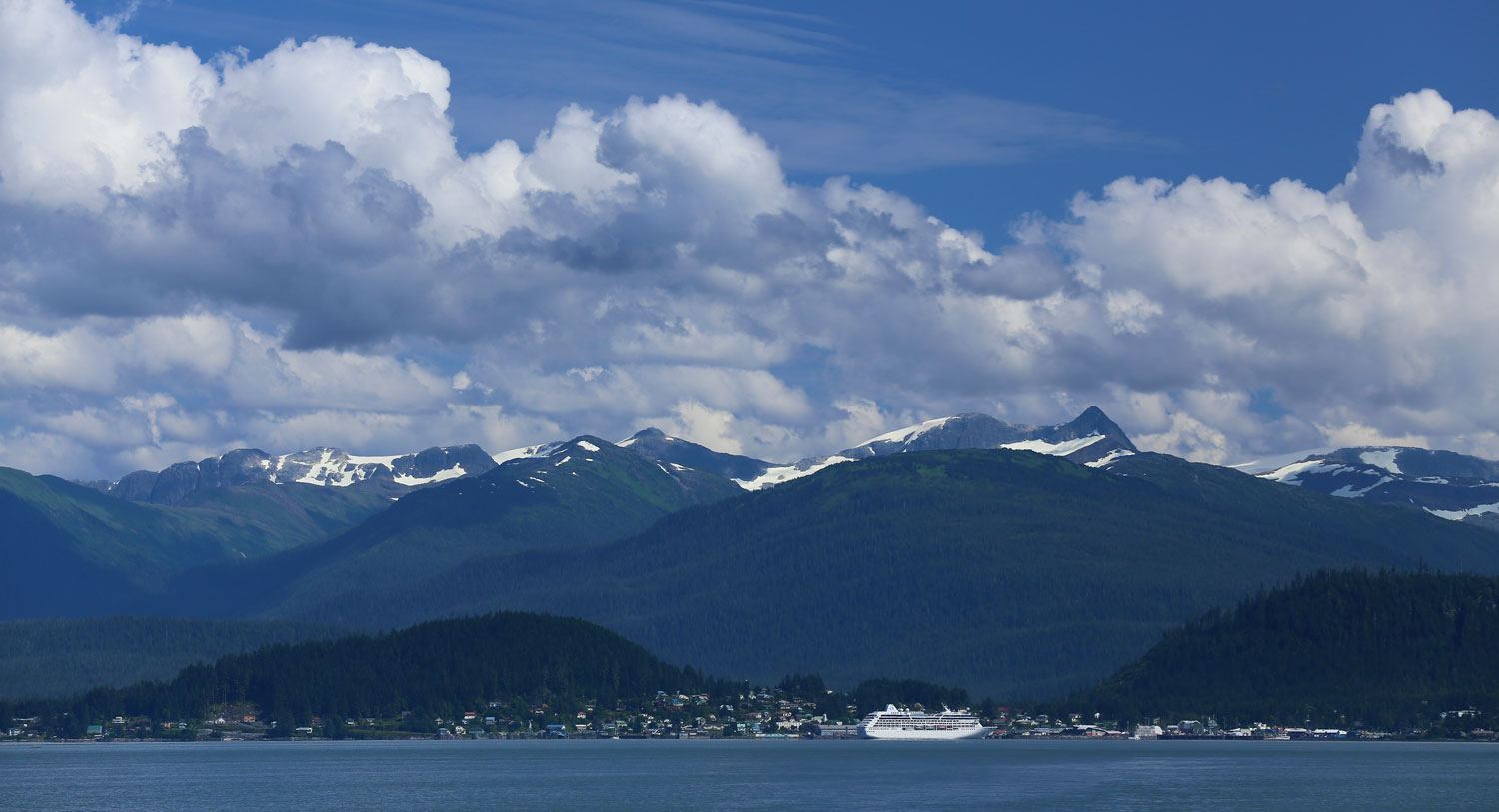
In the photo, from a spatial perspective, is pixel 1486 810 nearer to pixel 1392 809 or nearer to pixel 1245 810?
pixel 1392 809

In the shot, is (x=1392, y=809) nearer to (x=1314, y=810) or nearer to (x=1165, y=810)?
(x=1314, y=810)

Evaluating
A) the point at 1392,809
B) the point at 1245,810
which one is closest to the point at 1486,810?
the point at 1392,809

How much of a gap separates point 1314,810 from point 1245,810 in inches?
306

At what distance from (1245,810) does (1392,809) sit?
52.0 ft

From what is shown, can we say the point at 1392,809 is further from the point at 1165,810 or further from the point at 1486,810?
the point at 1165,810

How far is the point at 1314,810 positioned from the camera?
654ft

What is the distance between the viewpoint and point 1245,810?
199 m

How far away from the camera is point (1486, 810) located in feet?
626

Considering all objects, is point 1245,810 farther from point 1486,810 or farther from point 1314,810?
point 1486,810

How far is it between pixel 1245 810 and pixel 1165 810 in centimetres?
911

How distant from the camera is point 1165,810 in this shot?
653 ft

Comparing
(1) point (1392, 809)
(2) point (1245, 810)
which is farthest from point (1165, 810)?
(1) point (1392, 809)

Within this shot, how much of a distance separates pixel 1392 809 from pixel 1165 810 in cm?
2483

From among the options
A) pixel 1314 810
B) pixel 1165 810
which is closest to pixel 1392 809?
pixel 1314 810
